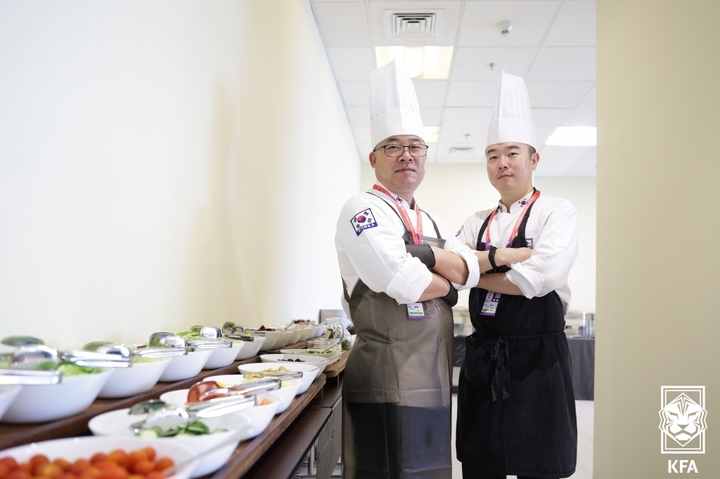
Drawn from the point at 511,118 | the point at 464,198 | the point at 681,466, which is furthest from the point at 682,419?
the point at 464,198

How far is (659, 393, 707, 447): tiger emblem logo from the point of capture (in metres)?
2.20

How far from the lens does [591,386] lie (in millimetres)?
6270

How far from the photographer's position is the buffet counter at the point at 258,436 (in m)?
0.74

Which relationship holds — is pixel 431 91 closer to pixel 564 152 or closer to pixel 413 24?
pixel 413 24

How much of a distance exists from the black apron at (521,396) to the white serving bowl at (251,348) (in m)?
0.71

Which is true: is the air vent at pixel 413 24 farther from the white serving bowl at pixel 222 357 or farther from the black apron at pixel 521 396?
the white serving bowl at pixel 222 357

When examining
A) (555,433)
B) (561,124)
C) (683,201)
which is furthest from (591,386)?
(555,433)

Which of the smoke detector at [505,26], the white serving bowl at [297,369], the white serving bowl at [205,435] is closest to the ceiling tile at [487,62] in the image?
the smoke detector at [505,26]

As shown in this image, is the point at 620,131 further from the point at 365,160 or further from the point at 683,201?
the point at 365,160

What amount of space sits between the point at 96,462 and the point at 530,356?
1.41 meters

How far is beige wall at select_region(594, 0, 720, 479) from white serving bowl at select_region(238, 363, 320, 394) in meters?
1.61

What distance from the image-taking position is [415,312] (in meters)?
1.62

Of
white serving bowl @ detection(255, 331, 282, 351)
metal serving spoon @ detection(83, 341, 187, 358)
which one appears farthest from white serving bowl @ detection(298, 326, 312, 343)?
metal serving spoon @ detection(83, 341, 187, 358)

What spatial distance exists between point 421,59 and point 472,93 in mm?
801
